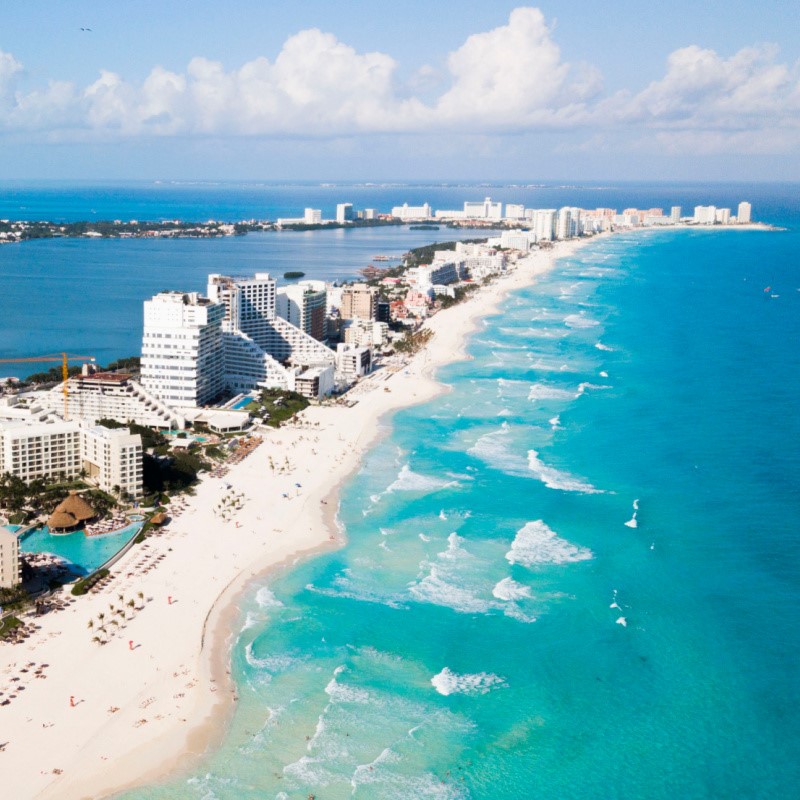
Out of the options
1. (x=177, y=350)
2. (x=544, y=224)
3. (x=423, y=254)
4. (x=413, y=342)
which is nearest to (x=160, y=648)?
(x=177, y=350)

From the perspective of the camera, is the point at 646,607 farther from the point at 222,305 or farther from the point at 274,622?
the point at 222,305

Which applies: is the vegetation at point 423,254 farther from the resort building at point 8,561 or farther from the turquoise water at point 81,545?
the resort building at point 8,561

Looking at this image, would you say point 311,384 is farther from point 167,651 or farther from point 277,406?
point 167,651

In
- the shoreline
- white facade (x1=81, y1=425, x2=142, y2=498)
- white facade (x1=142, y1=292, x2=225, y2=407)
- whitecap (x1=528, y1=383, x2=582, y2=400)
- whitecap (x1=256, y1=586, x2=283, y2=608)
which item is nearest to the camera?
the shoreline

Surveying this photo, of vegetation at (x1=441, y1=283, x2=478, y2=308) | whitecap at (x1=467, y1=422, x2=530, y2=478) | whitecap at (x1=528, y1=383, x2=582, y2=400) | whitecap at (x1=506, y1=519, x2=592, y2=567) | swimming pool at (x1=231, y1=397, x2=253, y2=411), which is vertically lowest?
whitecap at (x1=506, y1=519, x2=592, y2=567)

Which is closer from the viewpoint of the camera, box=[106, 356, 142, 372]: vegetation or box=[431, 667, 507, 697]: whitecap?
box=[431, 667, 507, 697]: whitecap

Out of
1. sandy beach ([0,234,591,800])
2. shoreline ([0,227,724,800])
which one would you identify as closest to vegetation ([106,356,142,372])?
shoreline ([0,227,724,800])

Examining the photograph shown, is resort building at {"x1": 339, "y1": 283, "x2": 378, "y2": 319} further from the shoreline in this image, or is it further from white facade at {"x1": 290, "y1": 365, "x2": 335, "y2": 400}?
the shoreline
